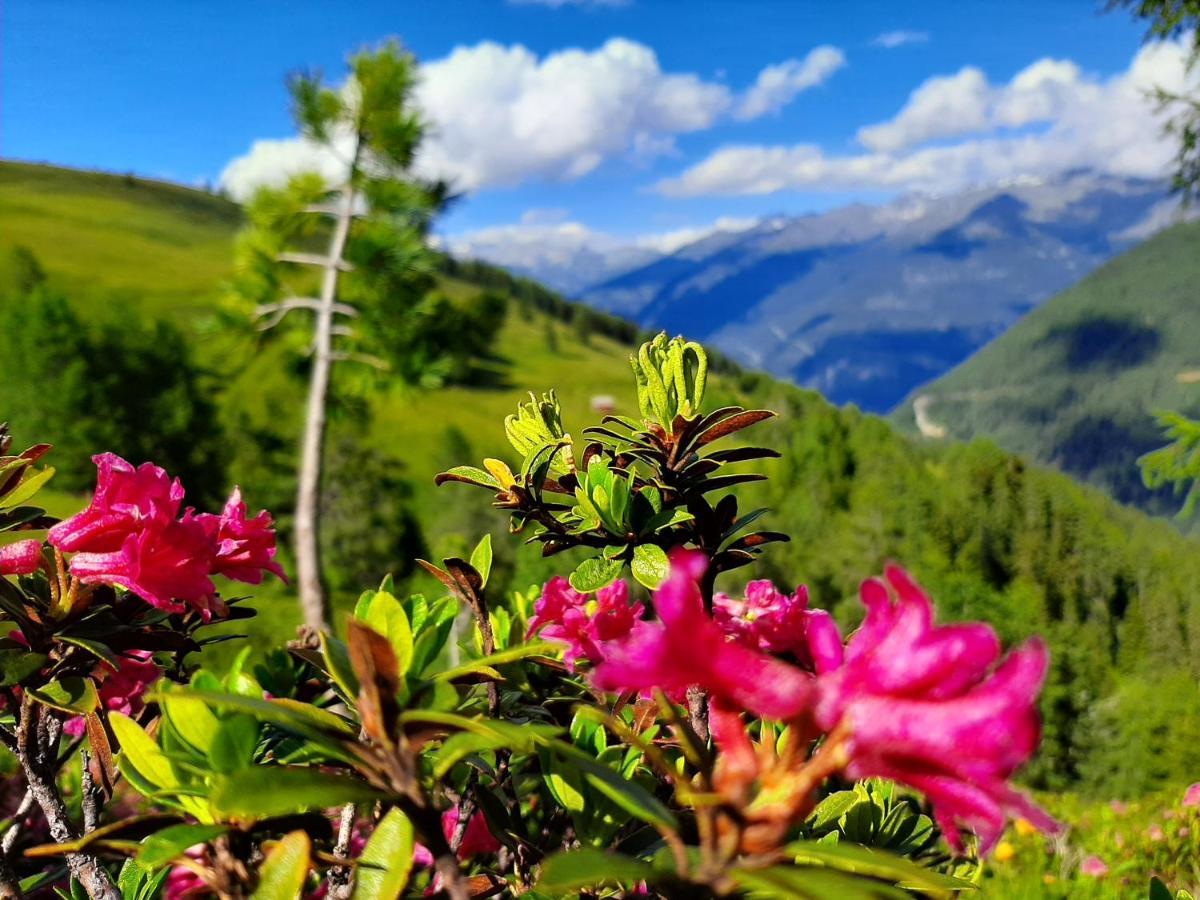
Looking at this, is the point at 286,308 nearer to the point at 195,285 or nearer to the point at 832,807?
the point at 832,807

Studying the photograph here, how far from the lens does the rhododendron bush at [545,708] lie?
0.52 metres

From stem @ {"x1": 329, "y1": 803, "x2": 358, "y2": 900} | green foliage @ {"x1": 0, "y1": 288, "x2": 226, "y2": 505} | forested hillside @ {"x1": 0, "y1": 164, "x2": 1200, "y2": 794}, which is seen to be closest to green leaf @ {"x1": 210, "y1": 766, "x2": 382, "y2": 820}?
stem @ {"x1": 329, "y1": 803, "x2": 358, "y2": 900}

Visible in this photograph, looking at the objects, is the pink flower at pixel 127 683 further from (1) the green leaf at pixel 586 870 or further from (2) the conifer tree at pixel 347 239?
(2) the conifer tree at pixel 347 239

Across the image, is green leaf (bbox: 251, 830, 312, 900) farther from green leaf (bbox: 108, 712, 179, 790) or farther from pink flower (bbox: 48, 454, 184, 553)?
pink flower (bbox: 48, 454, 184, 553)

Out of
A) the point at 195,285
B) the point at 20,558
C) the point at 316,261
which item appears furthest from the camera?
the point at 195,285

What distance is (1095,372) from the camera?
127 metres

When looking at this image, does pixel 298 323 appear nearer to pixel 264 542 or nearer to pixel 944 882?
pixel 264 542

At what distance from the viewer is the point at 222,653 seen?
616 inches

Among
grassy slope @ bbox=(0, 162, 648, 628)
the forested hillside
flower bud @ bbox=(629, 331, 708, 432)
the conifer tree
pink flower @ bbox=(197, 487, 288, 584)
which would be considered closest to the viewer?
flower bud @ bbox=(629, 331, 708, 432)

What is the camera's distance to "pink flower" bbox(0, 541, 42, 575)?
0.99 m

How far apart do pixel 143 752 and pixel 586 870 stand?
Answer: 0.41 m

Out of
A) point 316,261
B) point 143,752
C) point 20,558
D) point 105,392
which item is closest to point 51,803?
point 20,558

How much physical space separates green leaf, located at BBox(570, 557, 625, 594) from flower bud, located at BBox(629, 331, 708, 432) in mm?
183

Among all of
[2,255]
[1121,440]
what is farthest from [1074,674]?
[1121,440]
